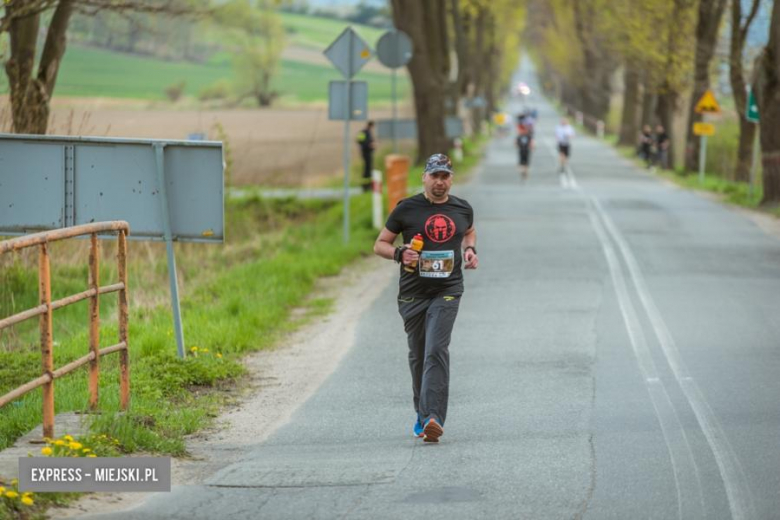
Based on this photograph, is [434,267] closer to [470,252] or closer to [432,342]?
[470,252]

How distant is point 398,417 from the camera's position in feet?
31.7

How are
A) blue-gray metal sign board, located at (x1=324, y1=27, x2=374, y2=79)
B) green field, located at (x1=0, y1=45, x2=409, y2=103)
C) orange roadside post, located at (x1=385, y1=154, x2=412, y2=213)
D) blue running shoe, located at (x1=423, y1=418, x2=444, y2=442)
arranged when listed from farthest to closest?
1. green field, located at (x1=0, y1=45, x2=409, y2=103)
2. orange roadside post, located at (x1=385, y1=154, x2=412, y2=213)
3. blue-gray metal sign board, located at (x1=324, y1=27, x2=374, y2=79)
4. blue running shoe, located at (x1=423, y1=418, x2=444, y2=442)

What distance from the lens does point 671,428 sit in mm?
8898

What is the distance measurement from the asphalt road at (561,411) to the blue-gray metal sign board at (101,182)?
178 cm

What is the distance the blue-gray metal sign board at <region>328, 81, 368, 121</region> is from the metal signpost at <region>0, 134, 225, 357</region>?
30.3 ft

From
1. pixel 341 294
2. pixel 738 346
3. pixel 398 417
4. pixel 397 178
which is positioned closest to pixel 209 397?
pixel 398 417

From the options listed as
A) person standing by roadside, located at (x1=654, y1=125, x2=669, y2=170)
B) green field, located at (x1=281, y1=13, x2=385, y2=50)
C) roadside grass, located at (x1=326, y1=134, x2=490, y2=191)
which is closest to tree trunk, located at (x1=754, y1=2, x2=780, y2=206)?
roadside grass, located at (x1=326, y1=134, x2=490, y2=191)

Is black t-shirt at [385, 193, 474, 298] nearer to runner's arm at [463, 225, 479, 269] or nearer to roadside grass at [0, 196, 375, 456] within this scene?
runner's arm at [463, 225, 479, 269]

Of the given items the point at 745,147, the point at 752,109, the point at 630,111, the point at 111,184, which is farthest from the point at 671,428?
the point at 630,111

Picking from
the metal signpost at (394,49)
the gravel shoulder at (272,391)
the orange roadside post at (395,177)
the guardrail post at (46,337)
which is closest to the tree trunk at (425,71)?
the metal signpost at (394,49)

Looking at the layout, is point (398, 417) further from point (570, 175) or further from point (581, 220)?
point (570, 175)

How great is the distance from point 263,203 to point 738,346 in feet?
63.0

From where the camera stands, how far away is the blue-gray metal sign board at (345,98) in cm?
1988

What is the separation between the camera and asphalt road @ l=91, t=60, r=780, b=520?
703 cm
